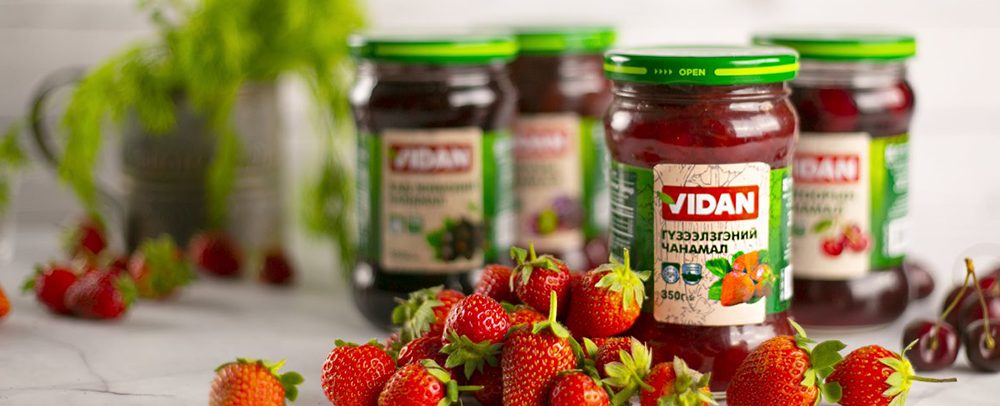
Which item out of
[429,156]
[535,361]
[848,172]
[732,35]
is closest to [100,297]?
[429,156]

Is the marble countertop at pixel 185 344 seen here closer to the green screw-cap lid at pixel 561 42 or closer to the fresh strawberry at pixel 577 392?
the fresh strawberry at pixel 577 392

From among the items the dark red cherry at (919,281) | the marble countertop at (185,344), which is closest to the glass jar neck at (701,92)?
the marble countertop at (185,344)

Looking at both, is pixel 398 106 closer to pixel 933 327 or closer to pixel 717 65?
pixel 717 65

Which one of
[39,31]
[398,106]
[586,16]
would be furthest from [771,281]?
[39,31]

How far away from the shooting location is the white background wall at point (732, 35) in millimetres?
2361

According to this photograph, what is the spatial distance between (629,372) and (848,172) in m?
0.53

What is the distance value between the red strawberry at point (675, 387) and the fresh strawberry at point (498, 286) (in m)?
0.22

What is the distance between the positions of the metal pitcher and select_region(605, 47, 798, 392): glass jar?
0.84m

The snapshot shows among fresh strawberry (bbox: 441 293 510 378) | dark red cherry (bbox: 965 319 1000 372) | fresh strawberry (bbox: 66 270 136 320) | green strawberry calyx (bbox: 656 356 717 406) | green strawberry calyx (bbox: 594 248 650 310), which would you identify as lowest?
dark red cherry (bbox: 965 319 1000 372)

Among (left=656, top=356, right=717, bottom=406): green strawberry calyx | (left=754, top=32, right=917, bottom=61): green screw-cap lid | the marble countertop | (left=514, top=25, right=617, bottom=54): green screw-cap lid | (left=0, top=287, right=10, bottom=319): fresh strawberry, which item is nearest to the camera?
(left=656, top=356, right=717, bottom=406): green strawberry calyx

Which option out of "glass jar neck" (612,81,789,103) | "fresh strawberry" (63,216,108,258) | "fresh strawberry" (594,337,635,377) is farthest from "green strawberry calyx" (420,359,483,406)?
"fresh strawberry" (63,216,108,258)

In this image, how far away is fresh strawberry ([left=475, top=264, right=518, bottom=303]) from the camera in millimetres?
1353

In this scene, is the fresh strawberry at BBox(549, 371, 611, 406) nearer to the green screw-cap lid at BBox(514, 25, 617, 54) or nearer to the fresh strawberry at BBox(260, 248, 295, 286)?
the green screw-cap lid at BBox(514, 25, 617, 54)

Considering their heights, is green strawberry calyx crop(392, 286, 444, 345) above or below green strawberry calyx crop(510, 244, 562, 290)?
below
